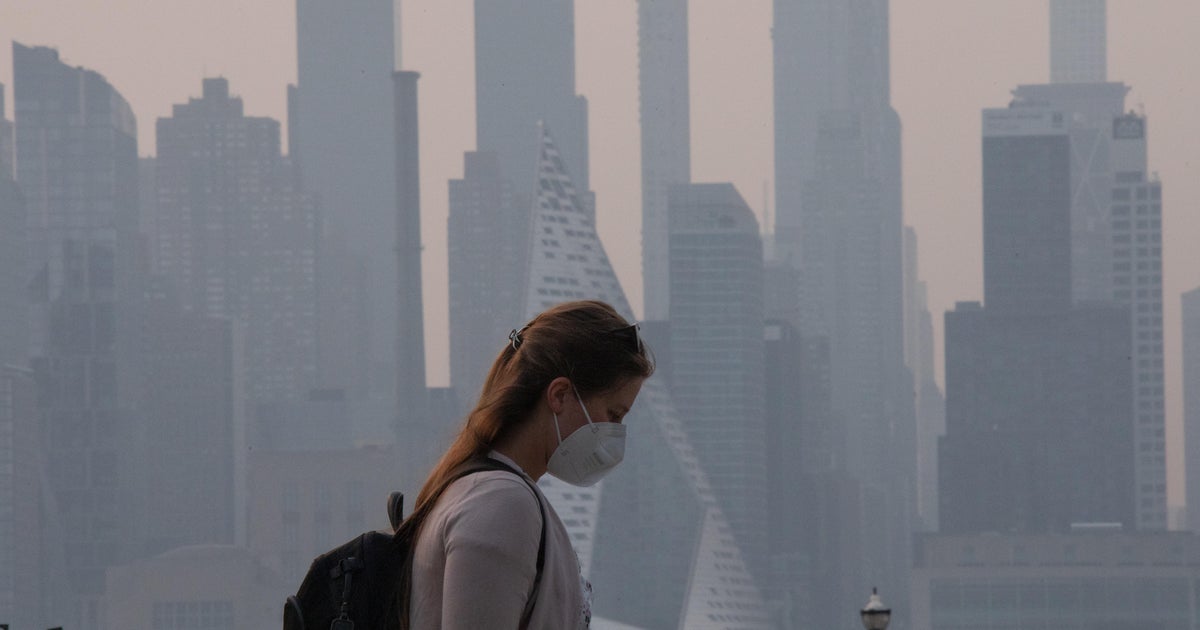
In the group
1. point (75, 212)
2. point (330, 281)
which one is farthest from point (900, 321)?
point (75, 212)

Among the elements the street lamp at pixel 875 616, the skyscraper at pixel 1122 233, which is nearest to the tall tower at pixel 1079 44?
the skyscraper at pixel 1122 233

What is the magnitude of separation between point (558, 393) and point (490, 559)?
234mm

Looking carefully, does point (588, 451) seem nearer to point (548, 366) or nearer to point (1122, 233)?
point (548, 366)

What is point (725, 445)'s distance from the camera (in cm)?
10394

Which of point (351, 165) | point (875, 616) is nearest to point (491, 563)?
point (875, 616)

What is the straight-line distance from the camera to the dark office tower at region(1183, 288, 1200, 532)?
349 feet

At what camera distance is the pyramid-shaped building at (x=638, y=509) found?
234 feet

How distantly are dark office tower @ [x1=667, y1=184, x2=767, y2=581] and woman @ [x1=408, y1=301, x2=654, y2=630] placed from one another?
101 m

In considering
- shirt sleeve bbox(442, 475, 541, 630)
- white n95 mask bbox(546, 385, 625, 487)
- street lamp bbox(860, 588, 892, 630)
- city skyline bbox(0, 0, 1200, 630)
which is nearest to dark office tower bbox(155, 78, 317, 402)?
city skyline bbox(0, 0, 1200, 630)

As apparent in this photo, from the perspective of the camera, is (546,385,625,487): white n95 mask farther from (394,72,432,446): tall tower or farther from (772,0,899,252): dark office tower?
(772,0,899,252): dark office tower

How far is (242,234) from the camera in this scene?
362 feet

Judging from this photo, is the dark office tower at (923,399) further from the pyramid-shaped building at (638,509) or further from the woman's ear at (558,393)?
the woman's ear at (558,393)

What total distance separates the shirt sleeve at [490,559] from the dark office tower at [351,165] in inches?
4051

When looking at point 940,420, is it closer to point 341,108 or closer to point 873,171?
point 873,171
